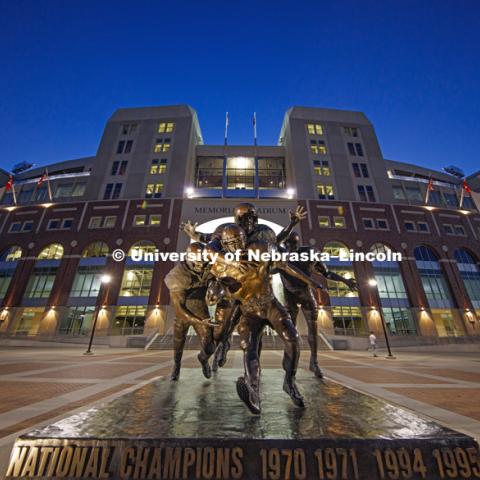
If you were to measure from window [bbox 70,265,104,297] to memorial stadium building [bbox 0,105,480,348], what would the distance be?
133 millimetres

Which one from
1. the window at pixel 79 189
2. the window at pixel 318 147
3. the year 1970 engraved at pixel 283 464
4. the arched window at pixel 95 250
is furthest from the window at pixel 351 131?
the year 1970 engraved at pixel 283 464

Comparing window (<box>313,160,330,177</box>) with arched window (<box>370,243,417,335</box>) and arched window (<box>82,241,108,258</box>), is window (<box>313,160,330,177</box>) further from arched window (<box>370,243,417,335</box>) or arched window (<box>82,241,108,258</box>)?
arched window (<box>82,241,108,258</box>)

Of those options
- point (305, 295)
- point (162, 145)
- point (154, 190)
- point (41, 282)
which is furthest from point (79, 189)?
point (305, 295)

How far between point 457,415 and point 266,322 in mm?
3153

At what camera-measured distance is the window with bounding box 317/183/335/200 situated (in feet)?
117

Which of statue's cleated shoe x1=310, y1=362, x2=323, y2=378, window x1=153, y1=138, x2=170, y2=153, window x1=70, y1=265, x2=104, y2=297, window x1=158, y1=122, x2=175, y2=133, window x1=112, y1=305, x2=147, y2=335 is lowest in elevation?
statue's cleated shoe x1=310, y1=362, x2=323, y2=378

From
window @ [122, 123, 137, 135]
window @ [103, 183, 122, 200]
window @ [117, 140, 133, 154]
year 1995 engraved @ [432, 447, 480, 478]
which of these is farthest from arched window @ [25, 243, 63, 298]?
year 1995 engraved @ [432, 447, 480, 478]

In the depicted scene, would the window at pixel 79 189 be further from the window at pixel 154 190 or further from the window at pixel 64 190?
the window at pixel 154 190

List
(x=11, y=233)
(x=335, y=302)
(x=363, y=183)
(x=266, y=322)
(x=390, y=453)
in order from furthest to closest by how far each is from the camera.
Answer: (x=363, y=183) < (x=11, y=233) < (x=335, y=302) < (x=266, y=322) < (x=390, y=453)

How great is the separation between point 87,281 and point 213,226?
661 inches

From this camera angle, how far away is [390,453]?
1.68 metres

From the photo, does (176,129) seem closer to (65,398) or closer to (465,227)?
(65,398)

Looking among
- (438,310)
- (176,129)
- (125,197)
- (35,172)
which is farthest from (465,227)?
(35,172)

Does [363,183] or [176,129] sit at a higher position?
[176,129]
